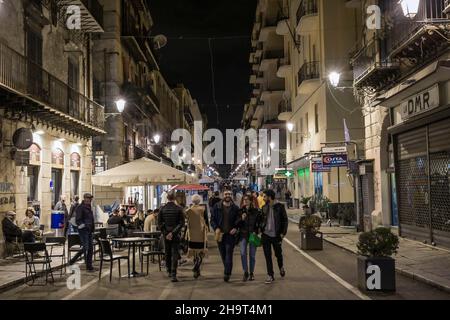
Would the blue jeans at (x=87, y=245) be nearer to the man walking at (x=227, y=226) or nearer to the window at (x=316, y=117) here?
the man walking at (x=227, y=226)

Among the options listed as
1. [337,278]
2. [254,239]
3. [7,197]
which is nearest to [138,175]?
[7,197]

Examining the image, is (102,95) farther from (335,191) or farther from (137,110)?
(335,191)

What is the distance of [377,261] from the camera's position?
29.7 feet

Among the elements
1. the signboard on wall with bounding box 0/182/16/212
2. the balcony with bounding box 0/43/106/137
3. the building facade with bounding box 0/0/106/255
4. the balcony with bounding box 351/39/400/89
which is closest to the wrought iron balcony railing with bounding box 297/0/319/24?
the balcony with bounding box 351/39/400/89

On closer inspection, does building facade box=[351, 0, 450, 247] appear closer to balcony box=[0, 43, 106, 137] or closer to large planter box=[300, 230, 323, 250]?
large planter box=[300, 230, 323, 250]

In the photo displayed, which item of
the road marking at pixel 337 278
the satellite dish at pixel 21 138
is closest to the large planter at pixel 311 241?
Answer: the road marking at pixel 337 278

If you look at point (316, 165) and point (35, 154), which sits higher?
point (35, 154)

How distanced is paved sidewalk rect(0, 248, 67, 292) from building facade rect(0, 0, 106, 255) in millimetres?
2249

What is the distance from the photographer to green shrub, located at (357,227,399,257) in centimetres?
920

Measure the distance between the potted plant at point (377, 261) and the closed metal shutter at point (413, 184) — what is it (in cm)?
729

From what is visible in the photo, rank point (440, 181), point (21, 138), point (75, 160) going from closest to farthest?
point (440, 181)
point (21, 138)
point (75, 160)

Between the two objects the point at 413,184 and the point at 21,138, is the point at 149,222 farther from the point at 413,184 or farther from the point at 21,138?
the point at 413,184

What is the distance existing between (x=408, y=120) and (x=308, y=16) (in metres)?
15.5
